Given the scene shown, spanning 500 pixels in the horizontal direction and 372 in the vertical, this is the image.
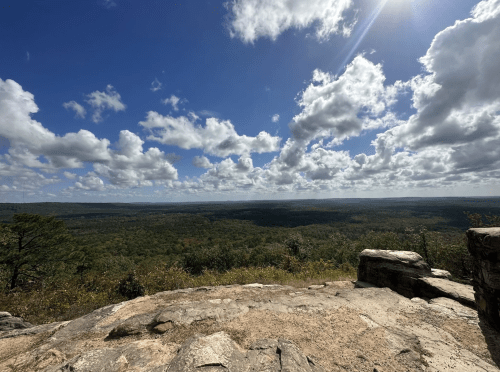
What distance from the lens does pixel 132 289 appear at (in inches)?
436

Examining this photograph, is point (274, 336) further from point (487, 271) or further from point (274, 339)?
point (487, 271)

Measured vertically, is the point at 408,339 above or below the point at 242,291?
above

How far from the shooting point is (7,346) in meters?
5.52

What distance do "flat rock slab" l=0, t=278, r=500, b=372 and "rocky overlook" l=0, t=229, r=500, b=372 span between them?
25mm

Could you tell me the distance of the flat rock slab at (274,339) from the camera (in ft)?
13.7

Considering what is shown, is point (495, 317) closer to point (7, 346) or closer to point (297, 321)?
point (297, 321)

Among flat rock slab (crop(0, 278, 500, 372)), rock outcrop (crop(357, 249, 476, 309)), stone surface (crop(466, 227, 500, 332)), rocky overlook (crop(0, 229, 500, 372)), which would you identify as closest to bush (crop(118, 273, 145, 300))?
rocky overlook (crop(0, 229, 500, 372))

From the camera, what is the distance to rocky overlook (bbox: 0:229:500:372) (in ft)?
13.8

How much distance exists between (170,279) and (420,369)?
11719mm

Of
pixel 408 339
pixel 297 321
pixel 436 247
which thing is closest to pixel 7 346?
pixel 297 321

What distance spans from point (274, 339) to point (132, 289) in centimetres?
980

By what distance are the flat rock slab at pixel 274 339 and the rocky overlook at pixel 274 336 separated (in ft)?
0.08

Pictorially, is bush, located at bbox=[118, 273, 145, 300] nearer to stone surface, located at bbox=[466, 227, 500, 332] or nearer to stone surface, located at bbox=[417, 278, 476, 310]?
stone surface, located at bbox=[417, 278, 476, 310]

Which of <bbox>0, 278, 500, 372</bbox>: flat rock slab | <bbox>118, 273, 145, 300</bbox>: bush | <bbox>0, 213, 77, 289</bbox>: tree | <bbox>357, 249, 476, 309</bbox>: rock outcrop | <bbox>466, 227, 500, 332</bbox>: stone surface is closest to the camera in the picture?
<bbox>0, 278, 500, 372</bbox>: flat rock slab
